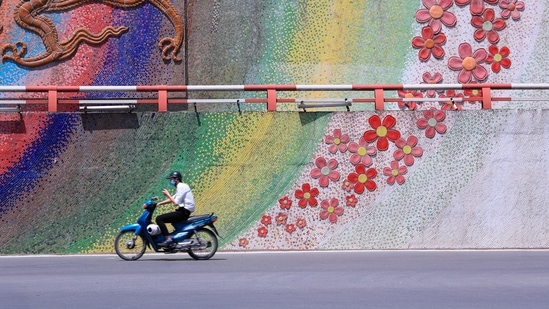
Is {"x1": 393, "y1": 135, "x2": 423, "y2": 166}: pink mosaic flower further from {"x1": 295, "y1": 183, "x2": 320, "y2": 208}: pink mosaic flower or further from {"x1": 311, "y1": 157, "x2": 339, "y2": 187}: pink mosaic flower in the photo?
{"x1": 295, "y1": 183, "x2": 320, "y2": 208}: pink mosaic flower

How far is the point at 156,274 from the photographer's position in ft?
51.6

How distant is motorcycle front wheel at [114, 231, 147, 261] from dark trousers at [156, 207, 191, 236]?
37cm

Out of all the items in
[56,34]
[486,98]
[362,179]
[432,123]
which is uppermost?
[56,34]

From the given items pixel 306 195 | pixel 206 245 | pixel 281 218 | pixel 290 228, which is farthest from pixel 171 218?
pixel 306 195

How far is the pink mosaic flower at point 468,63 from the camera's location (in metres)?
27.2

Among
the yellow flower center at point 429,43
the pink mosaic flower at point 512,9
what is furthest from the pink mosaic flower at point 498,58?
the yellow flower center at point 429,43

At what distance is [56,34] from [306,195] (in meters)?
7.49

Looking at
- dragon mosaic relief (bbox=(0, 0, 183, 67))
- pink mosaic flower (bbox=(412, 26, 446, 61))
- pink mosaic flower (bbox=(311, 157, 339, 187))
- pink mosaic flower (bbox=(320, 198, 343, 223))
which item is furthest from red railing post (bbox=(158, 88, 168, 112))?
pink mosaic flower (bbox=(412, 26, 446, 61))

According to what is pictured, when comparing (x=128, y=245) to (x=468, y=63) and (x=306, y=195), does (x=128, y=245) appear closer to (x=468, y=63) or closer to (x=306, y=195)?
(x=306, y=195)

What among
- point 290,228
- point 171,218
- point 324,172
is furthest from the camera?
point 324,172

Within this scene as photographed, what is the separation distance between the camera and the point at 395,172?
22.5 m

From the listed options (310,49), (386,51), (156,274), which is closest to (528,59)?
(386,51)

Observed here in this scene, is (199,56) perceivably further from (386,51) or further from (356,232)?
(356,232)

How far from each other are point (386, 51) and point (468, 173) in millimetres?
5339
